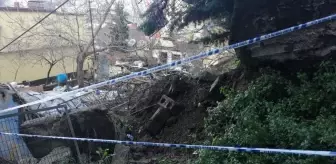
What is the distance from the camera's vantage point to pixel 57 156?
6.36 metres

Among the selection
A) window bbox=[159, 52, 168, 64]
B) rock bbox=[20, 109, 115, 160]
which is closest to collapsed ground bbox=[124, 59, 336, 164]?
rock bbox=[20, 109, 115, 160]

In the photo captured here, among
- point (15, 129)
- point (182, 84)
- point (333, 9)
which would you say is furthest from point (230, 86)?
point (15, 129)

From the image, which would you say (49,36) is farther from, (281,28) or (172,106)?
(281,28)

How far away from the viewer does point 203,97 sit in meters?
6.41

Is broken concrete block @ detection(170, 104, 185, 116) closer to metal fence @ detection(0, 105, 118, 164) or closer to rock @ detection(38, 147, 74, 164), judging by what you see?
metal fence @ detection(0, 105, 118, 164)

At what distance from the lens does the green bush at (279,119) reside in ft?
11.3

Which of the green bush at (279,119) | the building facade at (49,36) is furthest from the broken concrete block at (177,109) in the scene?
the building facade at (49,36)

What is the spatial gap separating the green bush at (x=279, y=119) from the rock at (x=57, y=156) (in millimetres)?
2827

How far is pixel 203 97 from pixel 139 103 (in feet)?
6.00

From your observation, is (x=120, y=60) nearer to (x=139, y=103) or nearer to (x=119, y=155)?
(x=139, y=103)

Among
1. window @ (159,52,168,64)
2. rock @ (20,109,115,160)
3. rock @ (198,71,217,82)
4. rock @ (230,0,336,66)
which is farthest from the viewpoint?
window @ (159,52,168,64)

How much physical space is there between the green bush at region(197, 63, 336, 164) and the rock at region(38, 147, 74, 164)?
283 cm

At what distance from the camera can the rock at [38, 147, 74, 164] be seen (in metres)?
6.28

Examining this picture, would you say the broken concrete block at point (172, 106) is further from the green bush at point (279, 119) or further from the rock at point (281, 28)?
the rock at point (281, 28)
